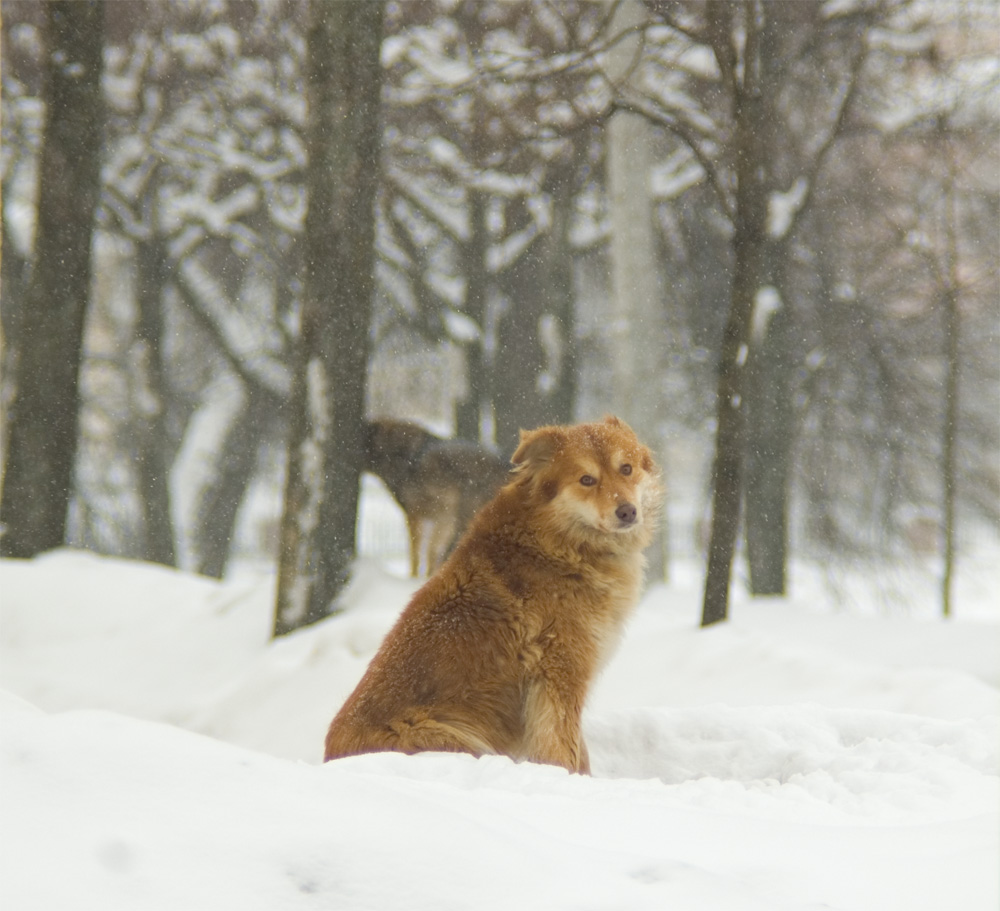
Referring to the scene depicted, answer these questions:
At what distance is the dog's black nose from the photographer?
3953 millimetres

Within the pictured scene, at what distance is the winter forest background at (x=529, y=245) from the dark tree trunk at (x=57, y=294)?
0.09 ft

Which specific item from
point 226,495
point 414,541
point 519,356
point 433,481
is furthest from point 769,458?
point 226,495

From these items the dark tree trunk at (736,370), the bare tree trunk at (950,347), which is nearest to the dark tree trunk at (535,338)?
the bare tree trunk at (950,347)

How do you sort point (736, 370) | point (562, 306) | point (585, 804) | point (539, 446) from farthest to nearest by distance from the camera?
point (562, 306)
point (736, 370)
point (539, 446)
point (585, 804)

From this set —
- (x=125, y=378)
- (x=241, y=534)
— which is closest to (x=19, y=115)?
(x=125, y=378)

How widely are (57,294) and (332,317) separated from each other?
3.16m

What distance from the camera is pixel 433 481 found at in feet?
29.0

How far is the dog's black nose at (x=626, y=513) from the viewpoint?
3953 mm

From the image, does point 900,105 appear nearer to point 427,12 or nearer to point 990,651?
point 427,12

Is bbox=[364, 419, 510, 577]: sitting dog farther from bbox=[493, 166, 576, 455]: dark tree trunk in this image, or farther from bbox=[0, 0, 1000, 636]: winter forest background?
bbox=[493, 166, 576, 455]: dark tree trunk

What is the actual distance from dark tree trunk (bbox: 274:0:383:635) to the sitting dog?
3.77 ft

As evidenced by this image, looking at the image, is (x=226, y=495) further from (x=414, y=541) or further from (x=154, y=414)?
(x=414, y=541)

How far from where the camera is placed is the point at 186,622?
7.93 m

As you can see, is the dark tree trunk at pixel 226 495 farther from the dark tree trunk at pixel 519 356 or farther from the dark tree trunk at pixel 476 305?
the dark tree trunk at pixel 519 356
